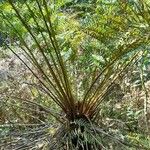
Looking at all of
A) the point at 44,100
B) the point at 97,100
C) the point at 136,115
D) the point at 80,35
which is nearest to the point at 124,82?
the point at 136,115

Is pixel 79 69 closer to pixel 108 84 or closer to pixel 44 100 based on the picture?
pixel 44 100

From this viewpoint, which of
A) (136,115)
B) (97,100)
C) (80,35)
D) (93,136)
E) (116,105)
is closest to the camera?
(93,136)

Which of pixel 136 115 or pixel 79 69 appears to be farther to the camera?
pixel 79 69

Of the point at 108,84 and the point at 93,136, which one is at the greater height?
the point at 108,84

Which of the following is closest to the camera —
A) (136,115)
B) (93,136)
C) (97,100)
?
(93,136)

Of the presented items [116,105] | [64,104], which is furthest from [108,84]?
[116,105]

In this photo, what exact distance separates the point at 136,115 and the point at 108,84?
609mm

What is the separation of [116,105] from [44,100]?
0.45 metres

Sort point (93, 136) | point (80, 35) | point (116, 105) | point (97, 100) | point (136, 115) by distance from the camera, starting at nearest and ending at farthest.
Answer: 1. point (93, 136)
2. point (97, 100)
3. point (80, 35)
4. point (136, 115)
5. point (116, 105)

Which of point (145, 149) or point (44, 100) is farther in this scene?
point (44, 100)

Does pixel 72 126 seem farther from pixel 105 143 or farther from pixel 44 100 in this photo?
pixel 44 100

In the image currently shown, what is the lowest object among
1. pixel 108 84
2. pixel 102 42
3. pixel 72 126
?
pixel 72 126

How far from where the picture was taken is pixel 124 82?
271 centimetres

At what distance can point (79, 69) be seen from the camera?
8.91 ft
